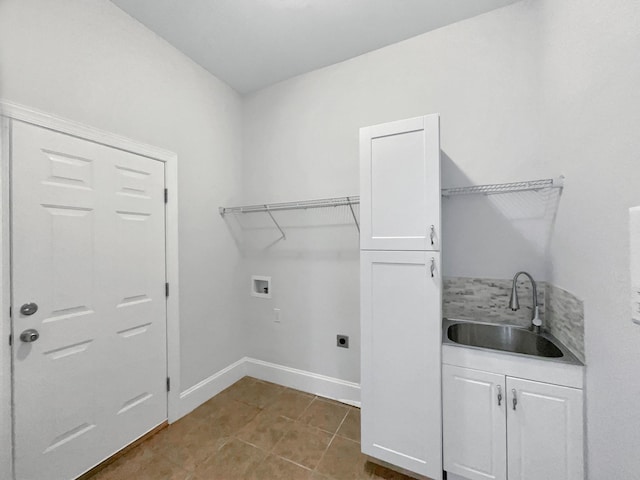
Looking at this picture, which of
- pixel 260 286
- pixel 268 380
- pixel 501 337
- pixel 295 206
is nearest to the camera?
pixel 501 337

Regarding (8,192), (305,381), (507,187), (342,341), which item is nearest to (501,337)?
(507,187)

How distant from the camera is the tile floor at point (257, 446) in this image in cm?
151

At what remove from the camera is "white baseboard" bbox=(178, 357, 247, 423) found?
2.05 meters

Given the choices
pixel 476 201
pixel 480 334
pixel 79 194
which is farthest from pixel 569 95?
pixel 79 194

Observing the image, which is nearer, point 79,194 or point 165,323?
point 79,194

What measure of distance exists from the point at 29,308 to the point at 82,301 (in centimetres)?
22

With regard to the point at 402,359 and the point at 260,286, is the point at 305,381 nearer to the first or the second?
the point at 260,286

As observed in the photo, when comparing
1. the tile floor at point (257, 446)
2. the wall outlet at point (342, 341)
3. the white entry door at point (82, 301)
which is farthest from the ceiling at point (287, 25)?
the tile floor at point (257, 446)

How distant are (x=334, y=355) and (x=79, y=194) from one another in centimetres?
220

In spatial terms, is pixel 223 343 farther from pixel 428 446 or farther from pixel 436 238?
pixel 436 238

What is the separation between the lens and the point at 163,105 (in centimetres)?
197

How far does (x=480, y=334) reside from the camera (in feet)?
5.60

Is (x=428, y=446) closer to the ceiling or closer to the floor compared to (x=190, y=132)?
closer to the floor

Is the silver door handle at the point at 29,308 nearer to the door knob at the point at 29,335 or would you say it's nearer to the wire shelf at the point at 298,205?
the door knob at the point at 29,335
